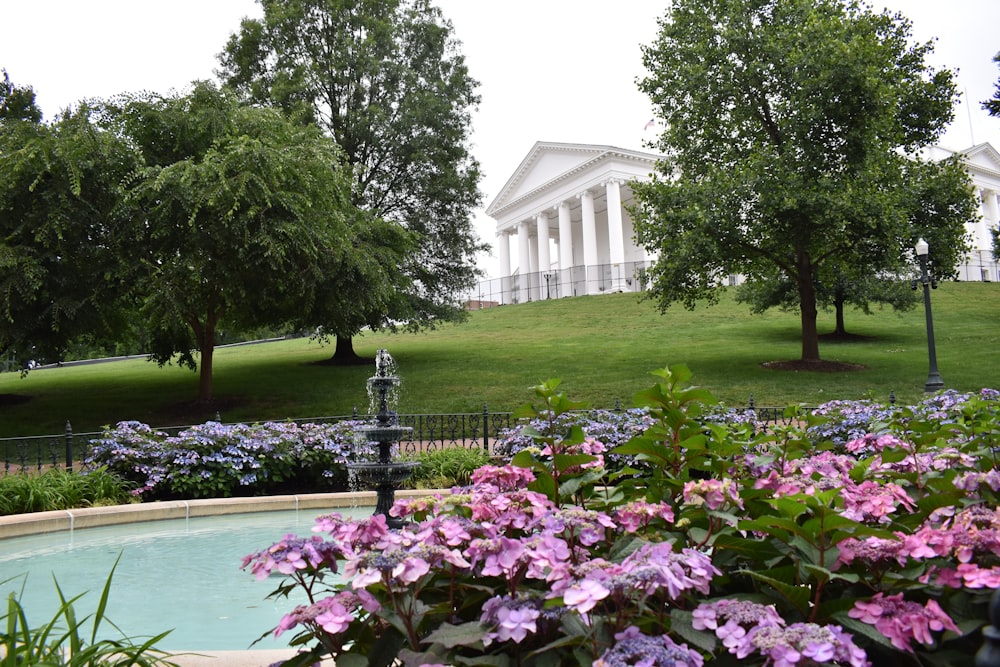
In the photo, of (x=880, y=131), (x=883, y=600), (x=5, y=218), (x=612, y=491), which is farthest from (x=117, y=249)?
(x=880, y=131)

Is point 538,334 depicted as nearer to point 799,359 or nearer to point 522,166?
point 799,359

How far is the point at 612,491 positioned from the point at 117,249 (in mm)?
17384

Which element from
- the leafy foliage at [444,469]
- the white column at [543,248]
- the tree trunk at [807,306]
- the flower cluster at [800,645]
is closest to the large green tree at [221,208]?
the leafy foliage at [444,469]

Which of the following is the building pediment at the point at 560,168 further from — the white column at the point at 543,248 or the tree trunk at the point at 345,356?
the tree trunk at the point at 345,356

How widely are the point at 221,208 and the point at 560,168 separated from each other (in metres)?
43.7

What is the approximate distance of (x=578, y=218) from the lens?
65.7m

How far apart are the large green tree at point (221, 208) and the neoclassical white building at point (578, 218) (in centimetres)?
2810

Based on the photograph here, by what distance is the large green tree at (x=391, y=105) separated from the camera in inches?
1126

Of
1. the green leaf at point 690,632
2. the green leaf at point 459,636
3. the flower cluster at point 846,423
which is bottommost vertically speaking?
the flower cluster at point 846,423

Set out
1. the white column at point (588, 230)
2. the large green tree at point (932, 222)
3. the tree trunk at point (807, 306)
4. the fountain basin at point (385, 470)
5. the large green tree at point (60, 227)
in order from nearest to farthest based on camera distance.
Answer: the fountain basin at point (385, 470) → the large green tree at point (60, 227) → the large green tree at point (932, 222) → the tree trunk at point (807, 306) → the white column at point (588, 230)

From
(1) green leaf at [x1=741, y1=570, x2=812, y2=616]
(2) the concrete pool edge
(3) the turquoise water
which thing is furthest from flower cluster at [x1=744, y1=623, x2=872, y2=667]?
(2) the concrete pool edge

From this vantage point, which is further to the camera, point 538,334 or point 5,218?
point 538,334

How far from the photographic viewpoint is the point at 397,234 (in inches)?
971

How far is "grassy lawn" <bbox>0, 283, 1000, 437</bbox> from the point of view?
2167cm
